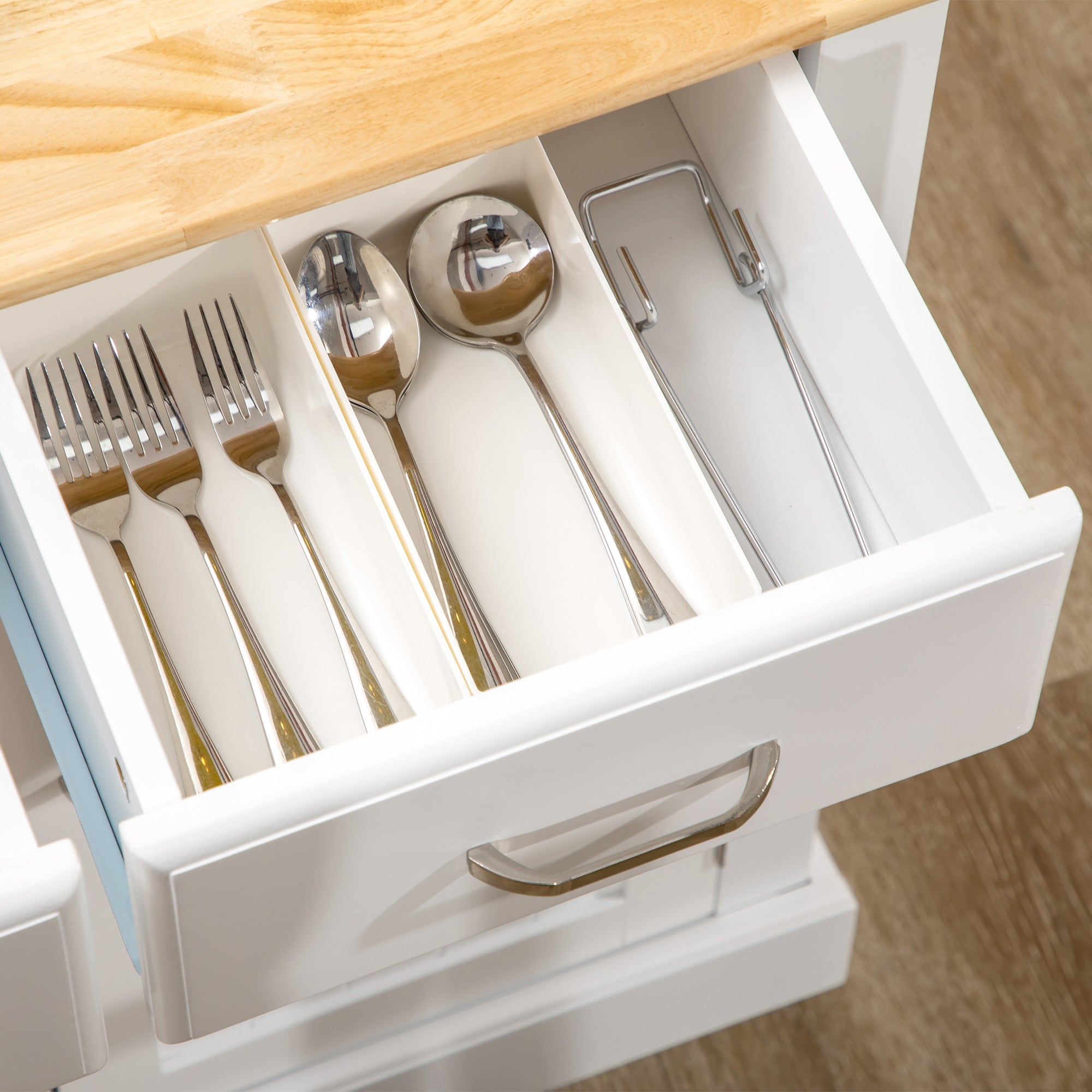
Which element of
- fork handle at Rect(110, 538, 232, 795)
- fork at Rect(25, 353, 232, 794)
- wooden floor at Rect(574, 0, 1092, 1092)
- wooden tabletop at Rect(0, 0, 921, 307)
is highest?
wooden tabletop at Rect(0, 0, 921, 307)

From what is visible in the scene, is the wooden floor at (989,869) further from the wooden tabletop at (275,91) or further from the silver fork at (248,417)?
the wooden tabletop at (275,91)

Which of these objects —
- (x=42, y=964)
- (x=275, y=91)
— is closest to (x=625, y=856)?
(x=42, y=964)

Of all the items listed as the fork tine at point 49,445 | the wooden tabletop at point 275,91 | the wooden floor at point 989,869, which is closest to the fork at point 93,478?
the fork tine at point 49,445

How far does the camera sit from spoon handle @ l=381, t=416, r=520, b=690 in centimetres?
60

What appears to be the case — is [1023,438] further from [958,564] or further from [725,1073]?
[958,564]

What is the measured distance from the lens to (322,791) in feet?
1.52

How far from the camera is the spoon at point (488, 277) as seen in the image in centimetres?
67

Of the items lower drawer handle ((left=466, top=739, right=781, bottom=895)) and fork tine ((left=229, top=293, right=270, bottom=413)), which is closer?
lower drawer handle ((left=466, top=739, right=781, bottom=895))

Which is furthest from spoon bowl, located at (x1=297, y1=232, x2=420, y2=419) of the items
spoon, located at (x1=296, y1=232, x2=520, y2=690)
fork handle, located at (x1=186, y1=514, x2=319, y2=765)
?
fork handle, located at (x1=186, y1=514, x2=319, y2=765)

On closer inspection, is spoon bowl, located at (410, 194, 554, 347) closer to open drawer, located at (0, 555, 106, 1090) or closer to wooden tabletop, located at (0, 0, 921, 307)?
wooden tabletop, located at (0, 0, 921, 307)

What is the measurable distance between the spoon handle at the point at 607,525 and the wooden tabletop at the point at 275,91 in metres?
0.14

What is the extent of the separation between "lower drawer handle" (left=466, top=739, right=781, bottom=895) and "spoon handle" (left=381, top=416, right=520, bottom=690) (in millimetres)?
82

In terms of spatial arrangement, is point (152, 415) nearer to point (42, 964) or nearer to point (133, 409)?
point (133, 409)

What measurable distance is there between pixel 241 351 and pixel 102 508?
98 mm
